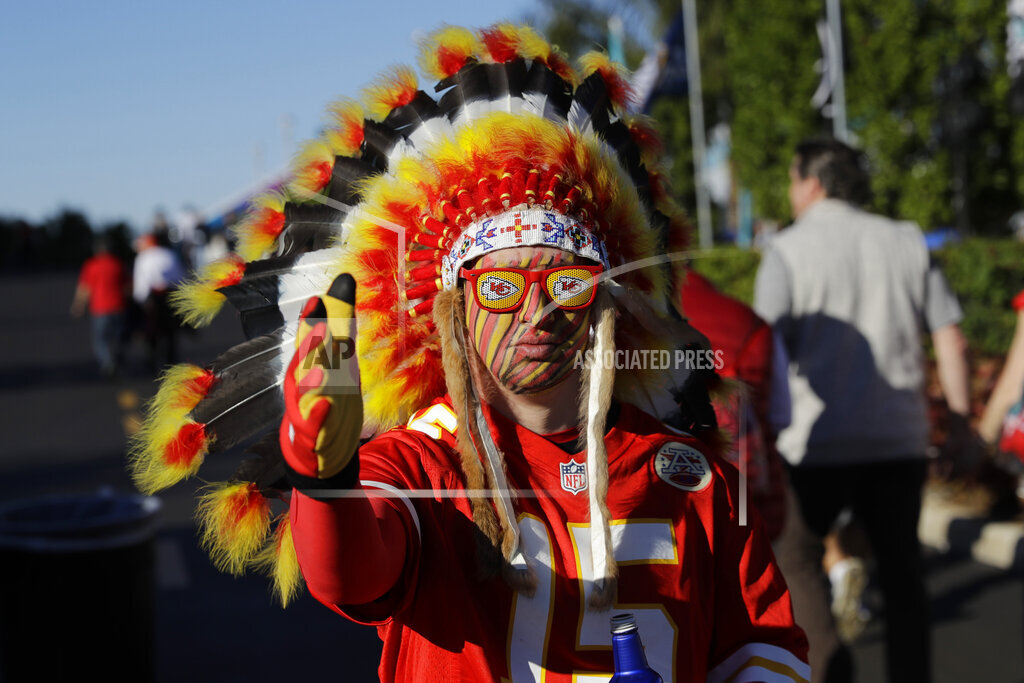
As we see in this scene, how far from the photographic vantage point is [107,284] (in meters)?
12.8

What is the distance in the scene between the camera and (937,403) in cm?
684

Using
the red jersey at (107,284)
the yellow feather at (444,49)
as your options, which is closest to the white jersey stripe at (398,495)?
the yellow feather at (444,49)

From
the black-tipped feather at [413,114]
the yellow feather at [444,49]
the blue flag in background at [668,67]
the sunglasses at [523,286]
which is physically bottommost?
the sunglasses at [523,286]

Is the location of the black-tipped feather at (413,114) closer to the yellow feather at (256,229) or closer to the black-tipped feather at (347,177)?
the black-tipped feather at (347,177)

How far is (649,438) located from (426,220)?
1.96 feet

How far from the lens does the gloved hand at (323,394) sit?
1.31m

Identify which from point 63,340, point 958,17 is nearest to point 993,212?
point 958,17

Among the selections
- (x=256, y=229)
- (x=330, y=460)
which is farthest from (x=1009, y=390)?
(x=330, y=460)

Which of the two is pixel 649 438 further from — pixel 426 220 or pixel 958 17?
pixel 958 17

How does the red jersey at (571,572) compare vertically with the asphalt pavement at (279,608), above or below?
above

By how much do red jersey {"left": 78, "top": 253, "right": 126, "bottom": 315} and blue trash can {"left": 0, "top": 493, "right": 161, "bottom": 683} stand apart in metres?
9.52

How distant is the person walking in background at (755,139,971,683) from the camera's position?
353 centimetres

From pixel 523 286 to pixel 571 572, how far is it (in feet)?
1.66

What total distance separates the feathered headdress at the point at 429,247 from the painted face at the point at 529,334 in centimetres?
4
